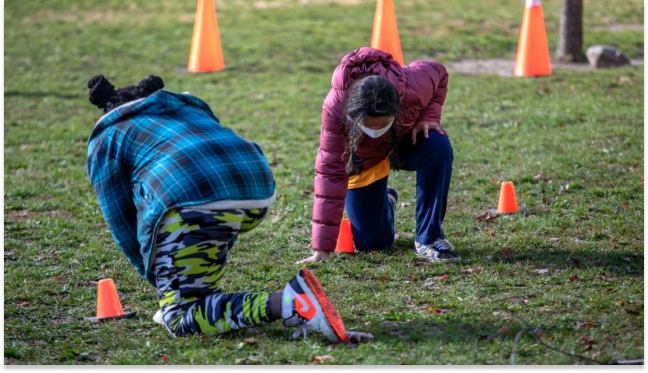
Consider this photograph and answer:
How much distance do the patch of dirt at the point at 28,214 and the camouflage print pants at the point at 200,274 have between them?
3.11 metres

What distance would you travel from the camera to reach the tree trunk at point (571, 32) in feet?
39.0

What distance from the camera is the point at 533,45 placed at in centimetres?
928

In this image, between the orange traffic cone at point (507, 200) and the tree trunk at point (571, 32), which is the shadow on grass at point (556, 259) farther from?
the tree trunk at point (571, 32)

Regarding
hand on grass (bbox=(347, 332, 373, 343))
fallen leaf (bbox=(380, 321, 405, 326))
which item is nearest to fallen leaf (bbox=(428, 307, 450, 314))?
fallen leaf (bbox=(380, 321, 405, 326))

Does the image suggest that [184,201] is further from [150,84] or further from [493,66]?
[493,66]

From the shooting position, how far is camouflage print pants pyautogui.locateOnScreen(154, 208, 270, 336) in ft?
11.8

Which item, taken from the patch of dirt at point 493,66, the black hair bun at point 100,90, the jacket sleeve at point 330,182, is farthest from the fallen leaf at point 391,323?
the patch of dirt at point 493,66

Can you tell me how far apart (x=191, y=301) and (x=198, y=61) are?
6.70m

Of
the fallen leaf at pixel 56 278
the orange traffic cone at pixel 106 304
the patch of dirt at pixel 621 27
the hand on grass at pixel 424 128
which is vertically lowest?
the fallen leaf at pixel 56 278

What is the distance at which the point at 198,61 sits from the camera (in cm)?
995

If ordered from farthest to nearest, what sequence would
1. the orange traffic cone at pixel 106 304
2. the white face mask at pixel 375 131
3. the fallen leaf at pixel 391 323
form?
1. the white face mask at pixel 375 131
2. the orange traffic cone at pixel 106 304
3. the fallen leaf at pixel 391 323

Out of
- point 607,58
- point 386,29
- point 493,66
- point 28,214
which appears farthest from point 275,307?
point 607,58

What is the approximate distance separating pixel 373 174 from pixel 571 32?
8.38m

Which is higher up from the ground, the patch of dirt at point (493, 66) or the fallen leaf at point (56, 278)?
the patch of dirt at point (493, 66)
